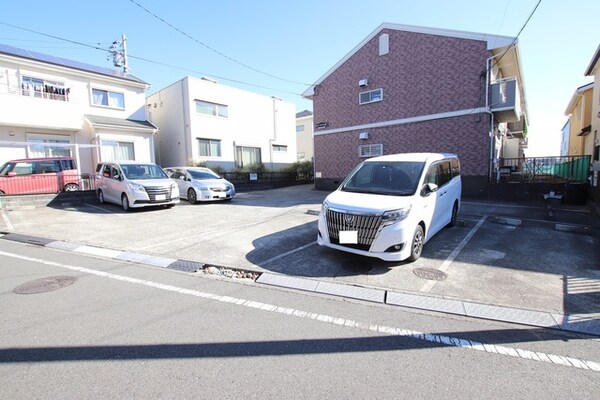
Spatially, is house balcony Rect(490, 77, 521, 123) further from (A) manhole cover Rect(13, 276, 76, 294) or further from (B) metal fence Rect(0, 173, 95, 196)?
(B) metal fence Rect(0, 173, 95, 196)

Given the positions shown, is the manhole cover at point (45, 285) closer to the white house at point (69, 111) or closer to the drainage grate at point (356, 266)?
the drainage grate at point (356, 266)

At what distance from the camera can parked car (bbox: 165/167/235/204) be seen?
11391 mm

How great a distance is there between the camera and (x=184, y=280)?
4.29 meters

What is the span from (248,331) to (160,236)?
15.4 ft

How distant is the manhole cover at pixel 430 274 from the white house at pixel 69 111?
48.1ft

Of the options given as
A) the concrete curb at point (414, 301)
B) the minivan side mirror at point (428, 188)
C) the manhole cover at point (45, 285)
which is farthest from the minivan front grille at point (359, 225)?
the manhole cover at point (45, 285)

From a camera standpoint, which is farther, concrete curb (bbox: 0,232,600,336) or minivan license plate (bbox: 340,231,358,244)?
minivan license plate (bbox: 340,231,358,244)

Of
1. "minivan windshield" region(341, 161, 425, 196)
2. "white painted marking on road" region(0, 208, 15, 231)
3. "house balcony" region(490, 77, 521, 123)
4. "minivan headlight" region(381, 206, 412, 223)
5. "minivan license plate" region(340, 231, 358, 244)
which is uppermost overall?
"house balcony" region(490, 77, 521, 123)

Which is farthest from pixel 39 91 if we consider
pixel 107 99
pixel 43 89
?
pixel 107 99

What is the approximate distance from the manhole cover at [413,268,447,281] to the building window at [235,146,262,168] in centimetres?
1773

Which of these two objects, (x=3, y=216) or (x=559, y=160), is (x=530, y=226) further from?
(x=3, y=216)

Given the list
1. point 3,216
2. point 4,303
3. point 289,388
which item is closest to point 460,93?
point 289,388

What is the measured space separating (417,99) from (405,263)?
11020mm

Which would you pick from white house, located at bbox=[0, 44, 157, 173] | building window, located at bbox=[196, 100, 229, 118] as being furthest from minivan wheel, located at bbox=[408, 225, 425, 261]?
building window, located at bbox=[196, 100, 229, 118]
